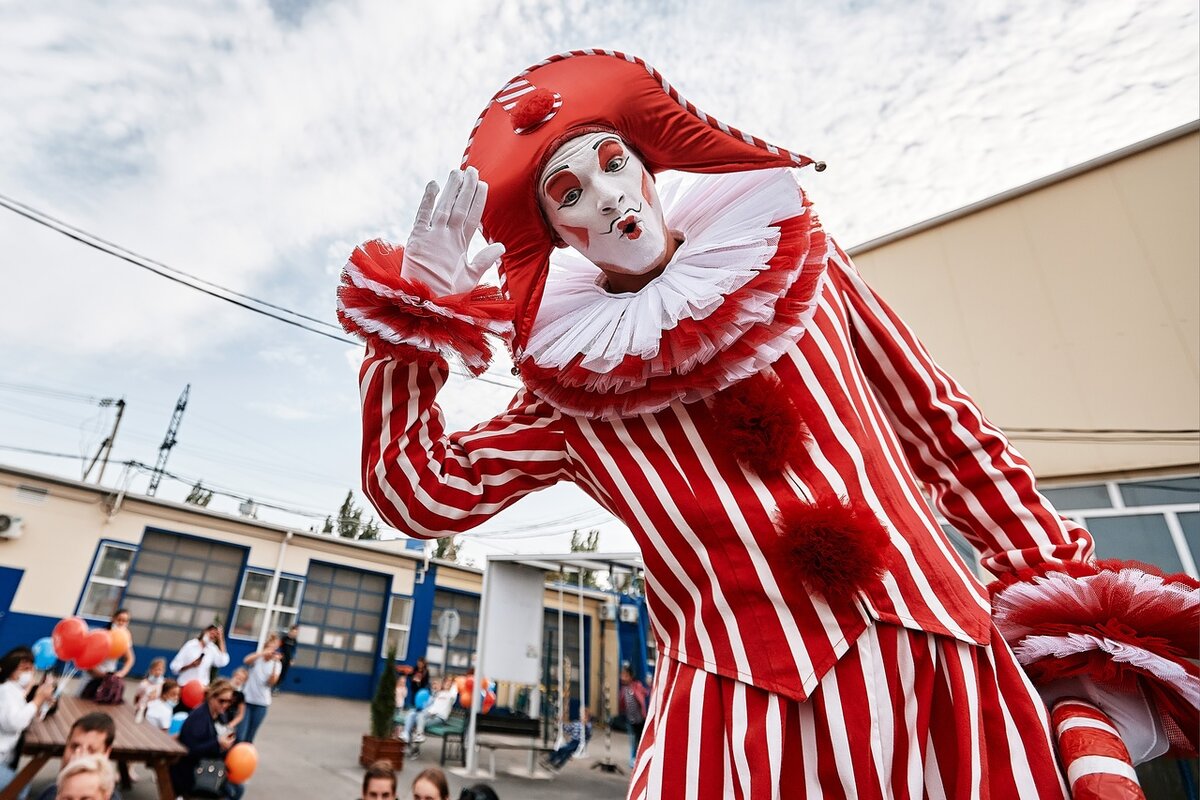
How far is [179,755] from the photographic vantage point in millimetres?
4883

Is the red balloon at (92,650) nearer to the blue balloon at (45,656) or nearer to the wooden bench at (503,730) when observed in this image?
the blue balloon at (45,656)

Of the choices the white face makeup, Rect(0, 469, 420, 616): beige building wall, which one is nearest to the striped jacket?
the white face makeup

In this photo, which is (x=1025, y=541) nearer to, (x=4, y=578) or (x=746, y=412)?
(x=746, y=412)

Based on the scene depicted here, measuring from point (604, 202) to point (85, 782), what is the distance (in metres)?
3.24

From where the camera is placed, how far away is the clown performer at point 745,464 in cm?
89

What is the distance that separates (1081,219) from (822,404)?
287 inches

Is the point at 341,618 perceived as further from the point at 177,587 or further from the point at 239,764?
the point at 239,764

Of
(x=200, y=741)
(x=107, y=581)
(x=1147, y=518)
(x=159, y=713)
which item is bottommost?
(x=200, y=741)

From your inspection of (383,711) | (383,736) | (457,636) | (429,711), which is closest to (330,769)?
(383,736)

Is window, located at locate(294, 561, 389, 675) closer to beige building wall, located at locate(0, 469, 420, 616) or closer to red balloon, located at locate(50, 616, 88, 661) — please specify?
beige building wall, located at locate(0, 469, 420, 616)

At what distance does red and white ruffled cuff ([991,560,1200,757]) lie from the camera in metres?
0.87

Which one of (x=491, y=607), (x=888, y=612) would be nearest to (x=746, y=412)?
(x=888, y=612)

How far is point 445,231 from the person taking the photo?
3.62 feet

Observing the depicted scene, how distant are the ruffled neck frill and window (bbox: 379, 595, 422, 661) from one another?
17.5 m
